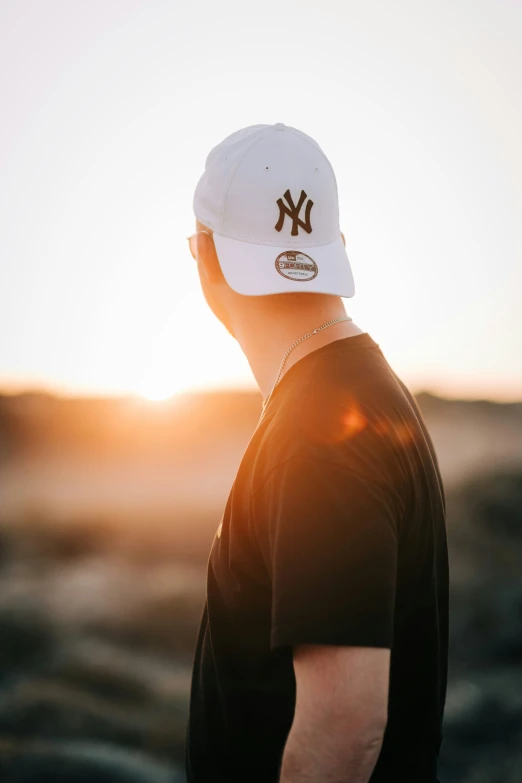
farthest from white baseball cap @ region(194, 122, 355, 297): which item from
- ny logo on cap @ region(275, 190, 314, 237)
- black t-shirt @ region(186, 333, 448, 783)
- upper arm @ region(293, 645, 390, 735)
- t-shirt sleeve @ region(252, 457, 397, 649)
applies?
upper arm @ region(293, 645, 390, 735)

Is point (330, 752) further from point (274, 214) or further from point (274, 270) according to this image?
point (274, 214)

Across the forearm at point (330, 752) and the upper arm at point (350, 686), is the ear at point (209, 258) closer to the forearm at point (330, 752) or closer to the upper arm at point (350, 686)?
the upper arm at point (350, 686)

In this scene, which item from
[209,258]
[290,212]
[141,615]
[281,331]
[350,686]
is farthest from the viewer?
[141,615]

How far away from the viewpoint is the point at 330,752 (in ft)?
4.83

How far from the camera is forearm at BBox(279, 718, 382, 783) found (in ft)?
4.78

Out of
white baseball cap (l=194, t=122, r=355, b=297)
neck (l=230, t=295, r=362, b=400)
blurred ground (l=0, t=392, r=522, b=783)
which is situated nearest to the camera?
neck (l=230, t=295, r=362, b=400)

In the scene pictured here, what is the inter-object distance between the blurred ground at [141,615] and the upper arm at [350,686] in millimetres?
4444

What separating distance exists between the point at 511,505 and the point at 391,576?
35.1ft

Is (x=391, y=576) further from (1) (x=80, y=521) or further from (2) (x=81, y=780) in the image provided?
(1) (x=80, y=521)

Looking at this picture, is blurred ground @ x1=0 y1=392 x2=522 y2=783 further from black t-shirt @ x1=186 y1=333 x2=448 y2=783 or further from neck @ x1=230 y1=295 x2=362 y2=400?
neck @ x1=230 y1=295 x2=362 y2=400

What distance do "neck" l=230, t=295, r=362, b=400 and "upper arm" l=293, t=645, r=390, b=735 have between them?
730 mm

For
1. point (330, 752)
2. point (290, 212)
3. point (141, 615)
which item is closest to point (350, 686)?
point (330, 752)

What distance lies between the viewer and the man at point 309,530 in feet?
4.80

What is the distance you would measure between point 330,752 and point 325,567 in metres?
0.38
